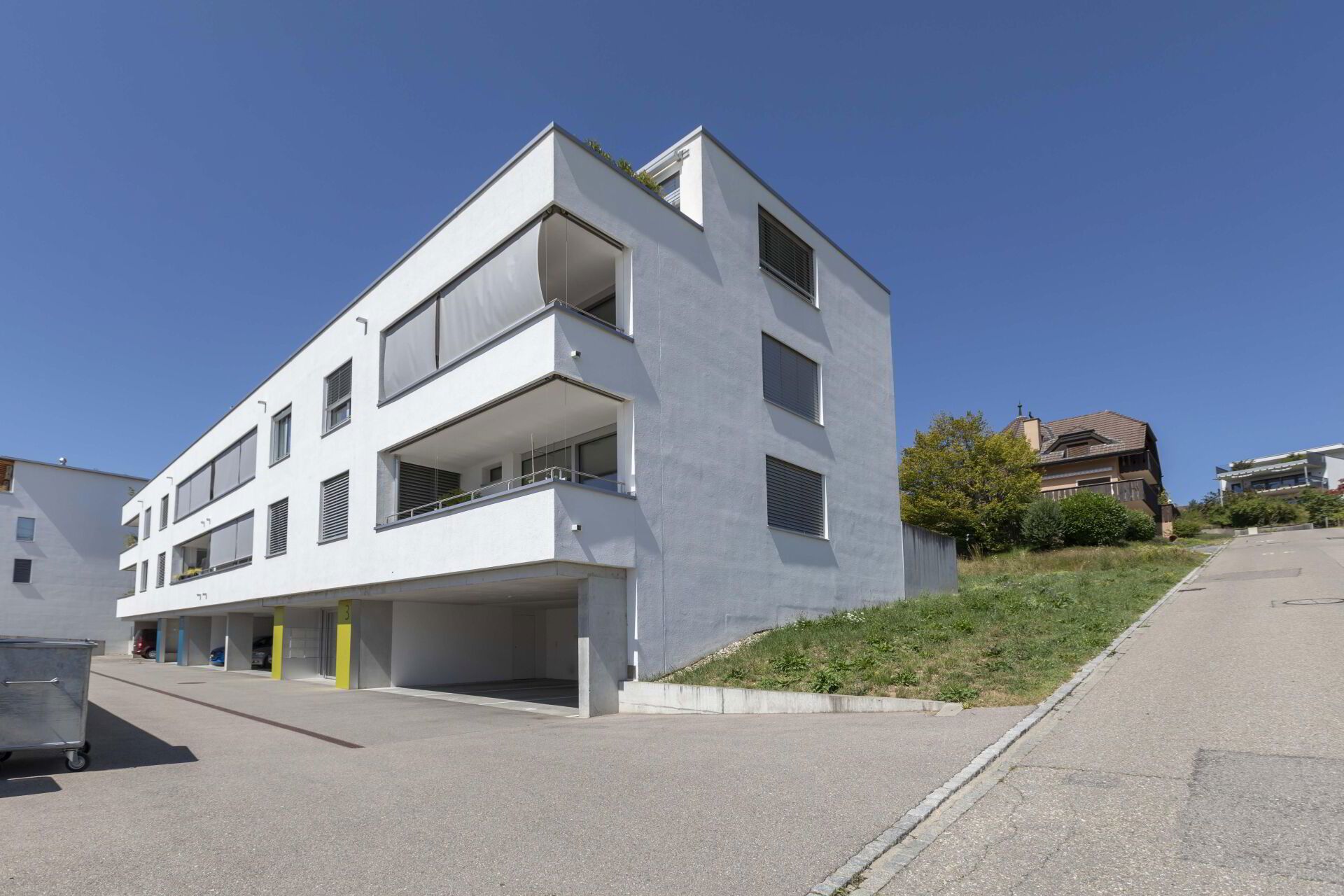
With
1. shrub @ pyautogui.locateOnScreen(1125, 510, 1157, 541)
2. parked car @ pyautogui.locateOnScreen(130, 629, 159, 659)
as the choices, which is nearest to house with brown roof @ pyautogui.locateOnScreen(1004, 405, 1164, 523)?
shrub @ pyautogui.locateOnScreen(1125, 510, 1157, 541)

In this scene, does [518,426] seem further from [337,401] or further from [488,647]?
[488,647]

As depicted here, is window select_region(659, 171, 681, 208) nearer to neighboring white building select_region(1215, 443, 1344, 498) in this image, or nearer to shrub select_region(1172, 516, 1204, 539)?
shrub select_region(1172, 516, 1204, 539)

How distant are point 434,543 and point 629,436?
470 cm

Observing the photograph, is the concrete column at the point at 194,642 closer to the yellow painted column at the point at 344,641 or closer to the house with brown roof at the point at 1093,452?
the yellow painted column at the point at 344,641

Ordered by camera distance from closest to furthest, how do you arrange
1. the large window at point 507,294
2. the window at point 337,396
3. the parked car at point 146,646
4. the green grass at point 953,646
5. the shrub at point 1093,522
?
1. the green grass at point 953,646
2. the large window at point 507,294
3. the window at point 337,396
4. the shrub at point 1093,522
5. the parked car at point 146,646

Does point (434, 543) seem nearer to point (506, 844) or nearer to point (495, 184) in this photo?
point (495, 184)

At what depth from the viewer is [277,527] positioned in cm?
2555

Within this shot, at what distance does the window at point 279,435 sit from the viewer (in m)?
26.3

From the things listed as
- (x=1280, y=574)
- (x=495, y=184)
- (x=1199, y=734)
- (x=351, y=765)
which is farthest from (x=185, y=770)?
(x=1280, y=574)

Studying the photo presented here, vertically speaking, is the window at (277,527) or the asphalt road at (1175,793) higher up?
the window at (277,527)

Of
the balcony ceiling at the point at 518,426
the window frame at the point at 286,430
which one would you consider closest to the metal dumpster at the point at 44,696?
the balcony ceiling at the point at 518,426

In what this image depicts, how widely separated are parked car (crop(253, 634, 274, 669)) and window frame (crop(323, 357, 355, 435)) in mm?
15310

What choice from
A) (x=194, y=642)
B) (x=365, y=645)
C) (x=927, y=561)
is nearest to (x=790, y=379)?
(x=927, y=561)

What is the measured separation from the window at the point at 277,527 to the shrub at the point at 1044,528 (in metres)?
28.6
